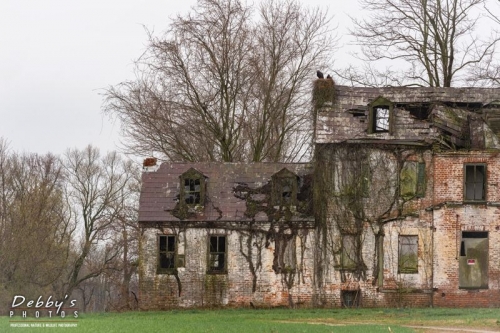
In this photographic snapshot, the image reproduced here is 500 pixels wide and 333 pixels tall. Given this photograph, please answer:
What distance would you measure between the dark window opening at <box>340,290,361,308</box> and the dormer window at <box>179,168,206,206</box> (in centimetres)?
634

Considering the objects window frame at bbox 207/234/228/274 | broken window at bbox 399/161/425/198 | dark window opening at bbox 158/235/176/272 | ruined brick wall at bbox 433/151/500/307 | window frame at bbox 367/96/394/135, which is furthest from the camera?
window frame at bbox 367/96/394/135

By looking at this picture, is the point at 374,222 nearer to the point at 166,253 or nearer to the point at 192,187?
the point at 192,187

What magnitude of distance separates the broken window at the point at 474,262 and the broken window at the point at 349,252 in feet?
12.7

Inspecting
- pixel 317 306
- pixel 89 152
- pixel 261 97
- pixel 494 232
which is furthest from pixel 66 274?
pixel 494 232

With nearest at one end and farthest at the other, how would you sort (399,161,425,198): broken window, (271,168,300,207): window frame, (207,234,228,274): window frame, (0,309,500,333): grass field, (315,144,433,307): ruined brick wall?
(0,309,500,333): grass field
(315,144,433,307): ruined brick wall
(399,161,425,198): broken window
(207,234,228,274): window frame
(271,168,300,207): window frame

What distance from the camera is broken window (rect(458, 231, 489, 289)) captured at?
112 feet

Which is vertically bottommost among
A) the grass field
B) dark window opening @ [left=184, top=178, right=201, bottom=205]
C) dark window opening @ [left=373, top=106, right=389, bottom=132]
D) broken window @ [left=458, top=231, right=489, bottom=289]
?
→ the grass field

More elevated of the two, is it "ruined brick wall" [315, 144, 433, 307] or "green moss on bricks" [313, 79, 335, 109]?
"green moss on bricks" [313, 79, 335, 109]

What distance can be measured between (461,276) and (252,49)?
600 inches

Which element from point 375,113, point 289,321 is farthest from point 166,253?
point 375,113

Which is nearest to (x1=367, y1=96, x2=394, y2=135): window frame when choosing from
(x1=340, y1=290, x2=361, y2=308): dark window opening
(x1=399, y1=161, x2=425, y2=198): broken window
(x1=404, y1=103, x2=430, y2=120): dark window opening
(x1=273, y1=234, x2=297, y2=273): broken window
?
(x1=404, y1=103, x2=430, y2=120): dark window opening

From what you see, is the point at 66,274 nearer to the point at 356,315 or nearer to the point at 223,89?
the point at 223,89

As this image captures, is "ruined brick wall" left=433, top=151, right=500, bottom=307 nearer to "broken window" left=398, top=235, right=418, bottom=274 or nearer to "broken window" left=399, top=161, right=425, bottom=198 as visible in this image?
"broken window" left=399, top=161, right=425, bottom=198

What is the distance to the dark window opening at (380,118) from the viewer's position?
117 ft
